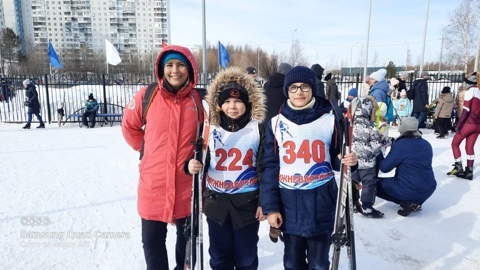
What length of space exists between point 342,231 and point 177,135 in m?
1.45

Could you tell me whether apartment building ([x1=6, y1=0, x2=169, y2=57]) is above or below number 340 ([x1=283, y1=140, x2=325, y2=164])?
above

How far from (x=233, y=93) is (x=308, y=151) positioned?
73cm

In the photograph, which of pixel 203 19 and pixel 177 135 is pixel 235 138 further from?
pixel 203 19

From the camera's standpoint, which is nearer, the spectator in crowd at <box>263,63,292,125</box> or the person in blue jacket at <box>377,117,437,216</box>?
the person in blue jacket at <box>377,117,437,216</box>

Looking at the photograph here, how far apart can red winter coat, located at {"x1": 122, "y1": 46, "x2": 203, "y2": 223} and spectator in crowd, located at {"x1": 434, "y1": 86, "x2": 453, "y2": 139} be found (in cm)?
996

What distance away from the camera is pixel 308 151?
2.39 meters

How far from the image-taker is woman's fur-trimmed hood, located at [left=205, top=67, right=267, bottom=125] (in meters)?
2.51

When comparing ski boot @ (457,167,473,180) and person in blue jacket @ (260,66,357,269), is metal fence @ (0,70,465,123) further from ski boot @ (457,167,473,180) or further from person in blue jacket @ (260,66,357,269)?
person in blue jacket @ (260,66,357,269)

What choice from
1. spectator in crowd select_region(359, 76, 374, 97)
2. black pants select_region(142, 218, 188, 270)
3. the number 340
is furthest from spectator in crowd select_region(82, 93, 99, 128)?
the number 340

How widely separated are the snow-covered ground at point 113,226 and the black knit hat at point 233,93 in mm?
1751

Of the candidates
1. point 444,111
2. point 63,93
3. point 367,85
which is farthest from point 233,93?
point 63,93

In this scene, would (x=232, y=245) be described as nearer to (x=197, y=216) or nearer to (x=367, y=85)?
(x=197, y=216)

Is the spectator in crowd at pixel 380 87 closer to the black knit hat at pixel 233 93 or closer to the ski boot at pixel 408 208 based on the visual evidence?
the ski boot at pixel 408 208

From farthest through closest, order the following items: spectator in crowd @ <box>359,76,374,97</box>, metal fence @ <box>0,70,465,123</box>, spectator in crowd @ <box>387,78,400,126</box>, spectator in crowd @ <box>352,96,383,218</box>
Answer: metal fence @ <box>0,70,465,123</box> → spectator in crowd @ <box>387,78,400,126</box> → spectator in crowd @ <box>359,76,374,97</box> → spectator in crowd @ <box>352,96,383,218</box>
